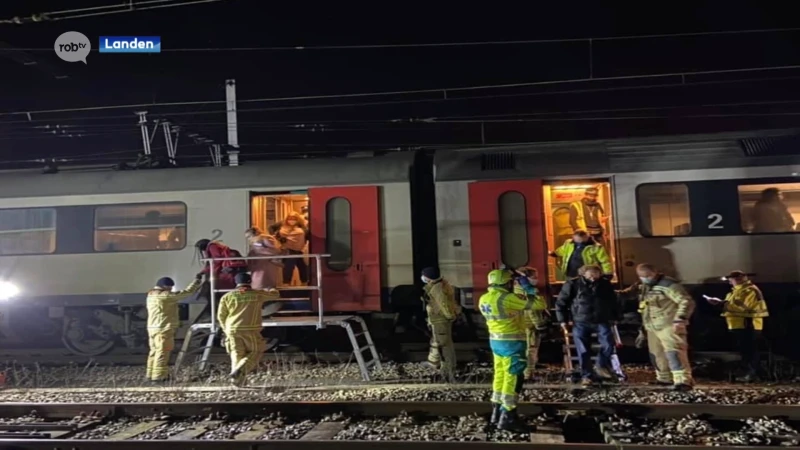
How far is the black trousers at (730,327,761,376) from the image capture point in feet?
27.7

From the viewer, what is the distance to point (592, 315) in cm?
823

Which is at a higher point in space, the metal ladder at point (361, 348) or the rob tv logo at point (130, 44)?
the rob tv logo at point (130, 44)

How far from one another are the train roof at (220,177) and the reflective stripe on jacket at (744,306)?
16.8 feet

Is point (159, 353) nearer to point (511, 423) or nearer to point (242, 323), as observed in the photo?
point (242, 323)

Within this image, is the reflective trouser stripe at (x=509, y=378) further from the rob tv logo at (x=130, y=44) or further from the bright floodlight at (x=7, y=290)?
the bright floodlight at (x=7, y=290)

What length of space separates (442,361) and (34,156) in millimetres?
22299

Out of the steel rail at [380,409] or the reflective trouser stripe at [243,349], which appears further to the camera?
the reflective trouser stripe at [243,349]

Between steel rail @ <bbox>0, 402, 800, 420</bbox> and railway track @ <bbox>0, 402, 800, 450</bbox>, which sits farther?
steel rail @ <bbox>0, 402, 800, 420</bbox>

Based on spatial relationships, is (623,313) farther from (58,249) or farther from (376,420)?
(58,249)

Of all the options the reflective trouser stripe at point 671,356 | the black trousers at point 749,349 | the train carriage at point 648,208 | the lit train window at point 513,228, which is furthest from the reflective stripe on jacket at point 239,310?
the black trousers at point 749,349

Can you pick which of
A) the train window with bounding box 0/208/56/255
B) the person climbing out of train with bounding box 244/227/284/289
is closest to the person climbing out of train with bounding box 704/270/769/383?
the person climbing out of train with bounding box 244/227/284/289

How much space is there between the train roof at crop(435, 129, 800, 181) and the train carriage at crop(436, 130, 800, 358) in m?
0.02

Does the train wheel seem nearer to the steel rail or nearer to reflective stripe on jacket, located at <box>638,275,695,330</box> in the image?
the steel rail

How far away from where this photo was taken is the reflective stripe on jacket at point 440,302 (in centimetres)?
887
